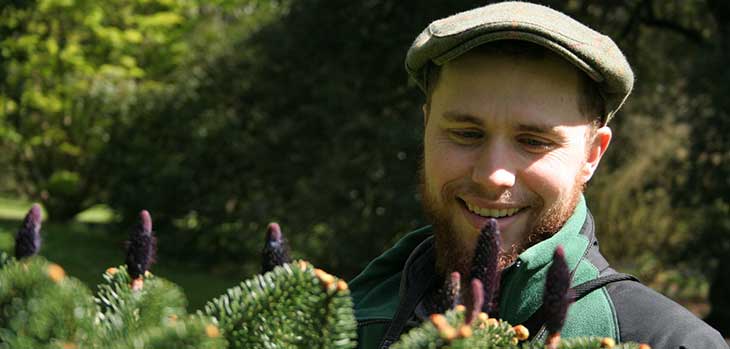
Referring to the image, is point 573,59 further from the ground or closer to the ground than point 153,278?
further from the ground

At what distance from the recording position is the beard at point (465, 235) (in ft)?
7.00

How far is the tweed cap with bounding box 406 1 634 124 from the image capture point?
77.8 inches

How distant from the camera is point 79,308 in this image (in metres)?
0.89

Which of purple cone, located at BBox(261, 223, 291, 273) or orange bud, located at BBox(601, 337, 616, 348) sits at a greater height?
purple cone, located at BBox(261, 223, 291, 273)

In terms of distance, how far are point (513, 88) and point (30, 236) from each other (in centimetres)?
115

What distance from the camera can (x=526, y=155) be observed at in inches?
78.7

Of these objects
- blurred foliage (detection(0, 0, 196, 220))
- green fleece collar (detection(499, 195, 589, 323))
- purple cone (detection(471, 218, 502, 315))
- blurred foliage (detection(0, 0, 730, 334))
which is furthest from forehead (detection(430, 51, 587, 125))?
blurred foliage (detection(0, 0, 196, 220))

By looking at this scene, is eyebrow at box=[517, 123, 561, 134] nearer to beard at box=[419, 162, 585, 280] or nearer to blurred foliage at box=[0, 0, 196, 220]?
beard at box=[419, 162, 585, 280]

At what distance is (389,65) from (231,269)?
5.50 metres

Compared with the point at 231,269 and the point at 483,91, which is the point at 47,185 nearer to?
the point at 231,269

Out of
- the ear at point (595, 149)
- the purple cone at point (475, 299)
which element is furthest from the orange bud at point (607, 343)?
the ear at point (595, 149)

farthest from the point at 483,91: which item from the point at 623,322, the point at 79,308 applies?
the point at 79,308

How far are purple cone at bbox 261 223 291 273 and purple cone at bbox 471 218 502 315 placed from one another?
0.30m

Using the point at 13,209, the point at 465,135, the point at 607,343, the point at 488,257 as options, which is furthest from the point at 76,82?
the point at 607,343
